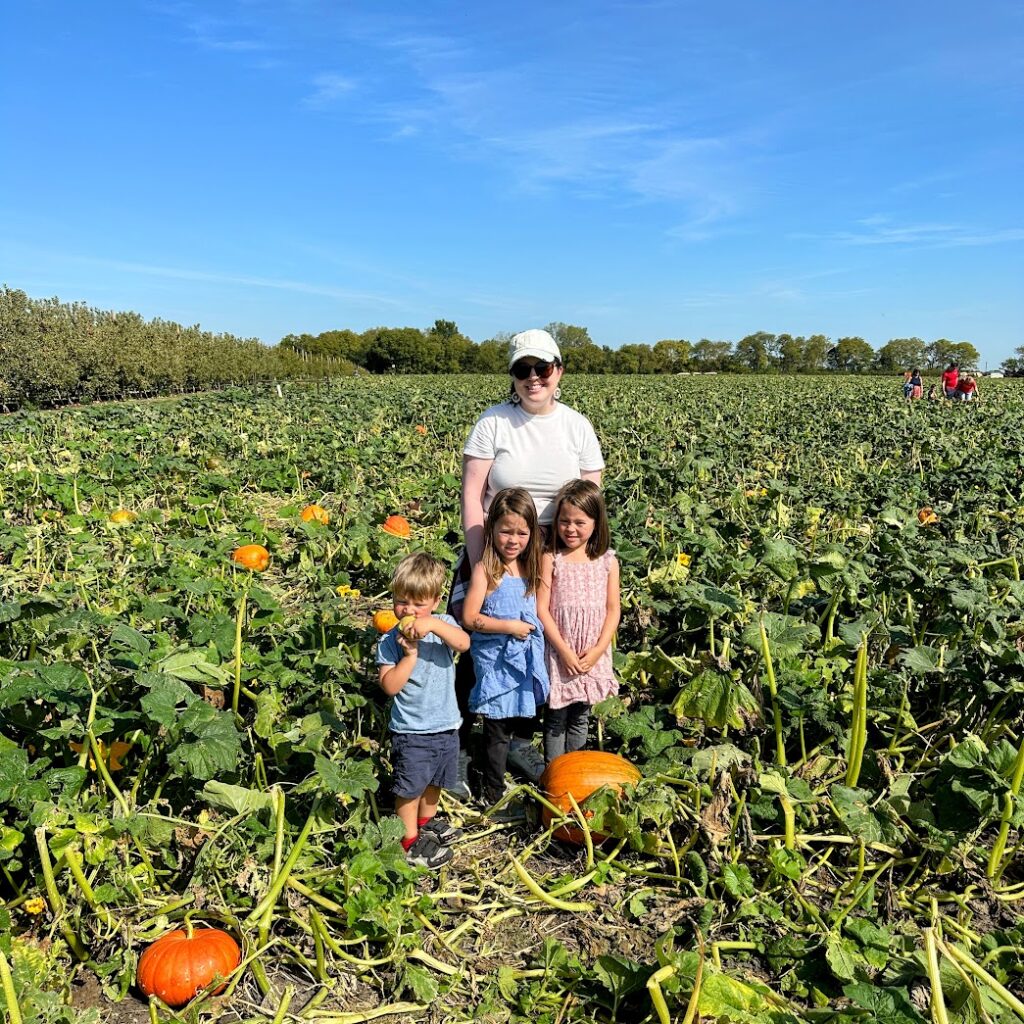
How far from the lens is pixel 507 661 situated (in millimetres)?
3293

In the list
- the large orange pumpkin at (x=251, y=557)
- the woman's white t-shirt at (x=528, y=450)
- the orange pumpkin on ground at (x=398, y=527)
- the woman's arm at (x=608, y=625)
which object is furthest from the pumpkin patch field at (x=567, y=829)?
the orange pumpkin on ground at (x=398, y=527)

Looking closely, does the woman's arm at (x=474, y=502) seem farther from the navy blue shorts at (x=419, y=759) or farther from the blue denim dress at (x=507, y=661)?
the navy blue shorts at (x=419, y=759)

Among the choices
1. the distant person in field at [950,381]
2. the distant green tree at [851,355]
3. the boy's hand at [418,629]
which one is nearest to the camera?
the boy's hand at [418,629]

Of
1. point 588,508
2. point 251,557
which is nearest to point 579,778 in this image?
point 588,508

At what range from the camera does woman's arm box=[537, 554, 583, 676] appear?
3355mm

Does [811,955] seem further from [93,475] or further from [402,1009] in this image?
[93,475]

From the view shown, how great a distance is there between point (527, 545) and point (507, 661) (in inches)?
19.0

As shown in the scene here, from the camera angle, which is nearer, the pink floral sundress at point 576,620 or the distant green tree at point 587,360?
the pink floral sundress at point 576,620

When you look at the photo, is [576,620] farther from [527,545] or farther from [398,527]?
[398,527]

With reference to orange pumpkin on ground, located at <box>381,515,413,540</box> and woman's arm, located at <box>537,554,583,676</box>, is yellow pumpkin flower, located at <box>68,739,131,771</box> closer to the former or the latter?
woman's arm, located at <box>537,554,583,676</box>

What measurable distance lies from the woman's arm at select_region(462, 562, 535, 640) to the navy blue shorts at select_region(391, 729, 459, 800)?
0.42m

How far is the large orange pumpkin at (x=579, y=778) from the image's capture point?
3010 mm

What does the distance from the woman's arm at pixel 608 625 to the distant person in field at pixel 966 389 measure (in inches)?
830

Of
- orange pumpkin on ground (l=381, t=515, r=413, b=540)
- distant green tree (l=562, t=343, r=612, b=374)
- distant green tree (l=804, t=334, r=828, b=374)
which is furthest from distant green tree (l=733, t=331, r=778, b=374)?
orange pumpkin on ground (l=381, t=515, r=413, b=540)
